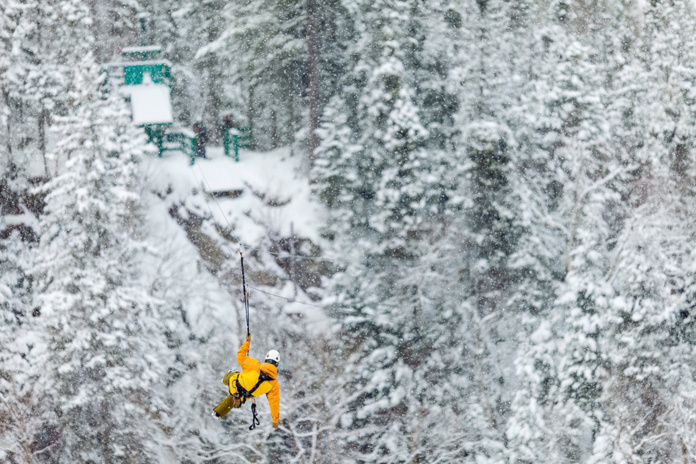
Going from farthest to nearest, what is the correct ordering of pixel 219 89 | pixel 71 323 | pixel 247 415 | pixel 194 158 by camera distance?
pixel 219 89
pixel 194 158
pixel 247 415
pixel 71 323

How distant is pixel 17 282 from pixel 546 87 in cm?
1571

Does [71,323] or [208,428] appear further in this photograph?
[208,428]

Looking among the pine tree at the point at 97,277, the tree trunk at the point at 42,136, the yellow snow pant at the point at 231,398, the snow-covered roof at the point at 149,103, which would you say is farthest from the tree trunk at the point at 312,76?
the yellow snow pant at the point at 231,398

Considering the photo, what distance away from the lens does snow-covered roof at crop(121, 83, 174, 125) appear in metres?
20.1

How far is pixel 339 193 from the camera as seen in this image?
20.5 meters

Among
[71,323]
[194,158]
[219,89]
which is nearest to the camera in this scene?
[71,323]

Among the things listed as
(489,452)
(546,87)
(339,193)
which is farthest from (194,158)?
(489,452)

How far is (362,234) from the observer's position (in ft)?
69.3

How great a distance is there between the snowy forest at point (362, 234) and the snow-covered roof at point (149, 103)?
600 mm

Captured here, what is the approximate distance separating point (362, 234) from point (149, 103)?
669 centimetres

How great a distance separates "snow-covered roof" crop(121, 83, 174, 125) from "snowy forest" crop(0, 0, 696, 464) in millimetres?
600

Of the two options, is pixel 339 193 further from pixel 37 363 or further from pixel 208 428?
pixel 37 363

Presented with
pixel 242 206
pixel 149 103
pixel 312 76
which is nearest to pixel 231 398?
pixel 242 206

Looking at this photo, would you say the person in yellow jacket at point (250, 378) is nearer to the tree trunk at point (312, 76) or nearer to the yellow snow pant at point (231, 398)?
the yellow snow pant at point (231, 398)
